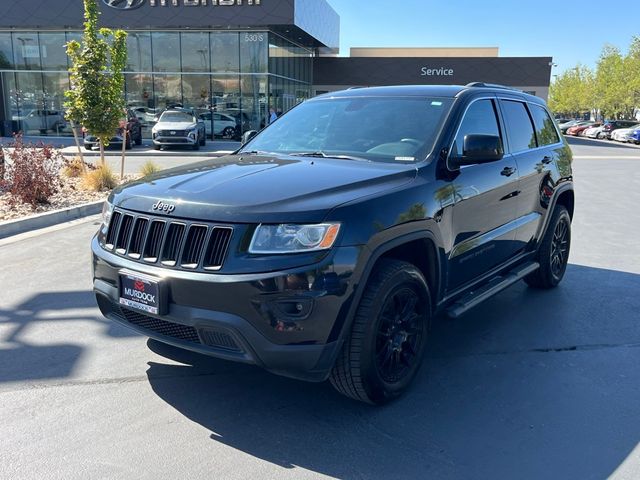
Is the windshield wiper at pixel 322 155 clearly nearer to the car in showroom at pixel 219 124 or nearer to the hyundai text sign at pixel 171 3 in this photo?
Result: the hyundai text sign at pixel 171 3

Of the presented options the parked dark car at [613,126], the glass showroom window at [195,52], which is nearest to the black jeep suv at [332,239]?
the glass showroom window at [195,52]

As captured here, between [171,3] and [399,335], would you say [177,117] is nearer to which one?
[171,3]

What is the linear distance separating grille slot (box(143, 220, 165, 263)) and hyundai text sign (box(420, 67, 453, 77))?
38159 millimetres

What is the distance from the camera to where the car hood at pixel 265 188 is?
116 inches

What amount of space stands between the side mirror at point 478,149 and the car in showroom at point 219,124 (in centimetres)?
2641

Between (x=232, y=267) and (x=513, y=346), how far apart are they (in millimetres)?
Answer: 2579

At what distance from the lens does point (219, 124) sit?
2941cm

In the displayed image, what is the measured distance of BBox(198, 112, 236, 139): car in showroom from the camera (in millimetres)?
29203

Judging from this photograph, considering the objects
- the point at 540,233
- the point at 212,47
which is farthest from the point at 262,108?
the point at 540,233

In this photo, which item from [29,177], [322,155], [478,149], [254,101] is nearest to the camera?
[478,149]

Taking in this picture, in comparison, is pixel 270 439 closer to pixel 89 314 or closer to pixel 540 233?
pixel 89 314

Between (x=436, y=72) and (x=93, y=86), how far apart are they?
100 ft

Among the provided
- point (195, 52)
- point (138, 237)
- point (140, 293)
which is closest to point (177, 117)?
point (195, 52)

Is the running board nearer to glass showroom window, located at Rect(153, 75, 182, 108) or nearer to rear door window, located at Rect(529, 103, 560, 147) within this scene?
rear door window, located at Rect(529, 103, 560, 147)
